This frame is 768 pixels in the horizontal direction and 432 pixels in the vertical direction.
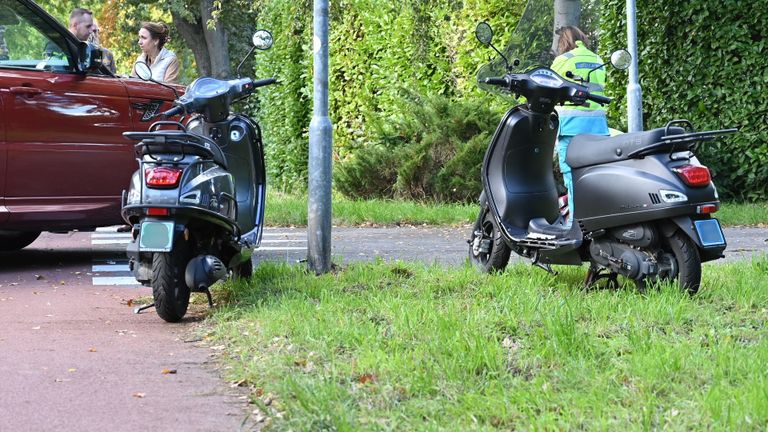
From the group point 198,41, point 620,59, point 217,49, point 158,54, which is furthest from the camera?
point 198,41

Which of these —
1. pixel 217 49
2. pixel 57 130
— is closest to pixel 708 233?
pixel 57 130

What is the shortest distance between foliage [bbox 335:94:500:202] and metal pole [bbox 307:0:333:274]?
645 cm

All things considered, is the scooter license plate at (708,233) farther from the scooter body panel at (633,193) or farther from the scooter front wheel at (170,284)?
the scooter front wheel at (170,284)

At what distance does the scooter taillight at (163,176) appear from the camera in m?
6.65

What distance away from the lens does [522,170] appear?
25.8 ft

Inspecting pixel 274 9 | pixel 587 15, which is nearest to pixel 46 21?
pixel 587 15

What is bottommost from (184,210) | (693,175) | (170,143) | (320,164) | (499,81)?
(184,210)

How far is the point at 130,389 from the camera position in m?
4.95

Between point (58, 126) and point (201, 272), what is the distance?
3.24m

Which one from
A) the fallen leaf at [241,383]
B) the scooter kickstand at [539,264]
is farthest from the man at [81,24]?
the fallen leaf at [241,383]

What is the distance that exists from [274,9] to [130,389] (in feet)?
52.4

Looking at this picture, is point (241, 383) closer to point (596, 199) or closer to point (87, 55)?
point (596, 199)

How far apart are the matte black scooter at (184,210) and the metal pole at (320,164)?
63cm

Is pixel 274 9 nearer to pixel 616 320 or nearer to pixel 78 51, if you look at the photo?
pixel 78 51
